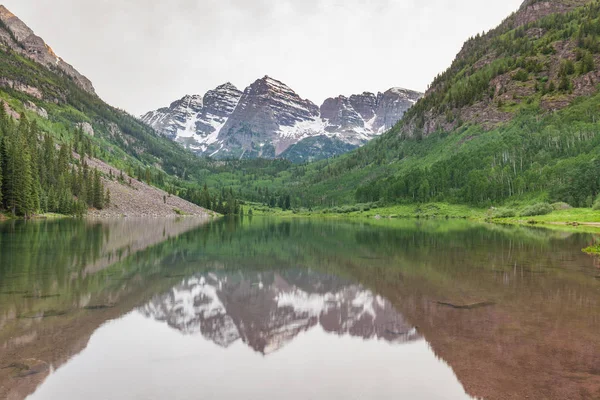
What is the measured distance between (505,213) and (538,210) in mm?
13628

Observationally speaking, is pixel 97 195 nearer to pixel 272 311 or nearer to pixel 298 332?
pixel 272 311

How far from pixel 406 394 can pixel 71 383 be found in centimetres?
864

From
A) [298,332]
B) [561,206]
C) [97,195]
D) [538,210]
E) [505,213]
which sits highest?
[97,195]

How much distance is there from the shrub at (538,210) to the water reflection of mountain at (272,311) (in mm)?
101756


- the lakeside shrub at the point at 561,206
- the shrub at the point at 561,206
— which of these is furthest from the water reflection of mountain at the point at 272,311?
the shrub at the point at 561,206

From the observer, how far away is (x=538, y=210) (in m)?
106

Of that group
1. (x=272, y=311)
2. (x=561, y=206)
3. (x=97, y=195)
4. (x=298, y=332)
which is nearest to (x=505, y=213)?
(x=561, y=206)

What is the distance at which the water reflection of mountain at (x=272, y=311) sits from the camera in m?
14.6

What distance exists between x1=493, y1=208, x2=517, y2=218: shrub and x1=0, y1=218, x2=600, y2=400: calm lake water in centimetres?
9719

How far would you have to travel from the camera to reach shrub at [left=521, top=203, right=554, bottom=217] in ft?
343

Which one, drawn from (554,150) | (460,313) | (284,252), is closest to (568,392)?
(460,313)

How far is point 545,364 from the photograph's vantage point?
1120cm

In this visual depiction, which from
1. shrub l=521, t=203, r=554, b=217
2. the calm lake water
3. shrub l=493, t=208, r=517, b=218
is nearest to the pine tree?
the calm lake water

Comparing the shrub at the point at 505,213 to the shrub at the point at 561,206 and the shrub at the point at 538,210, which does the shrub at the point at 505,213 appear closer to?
the shrub at the point at 538,210
